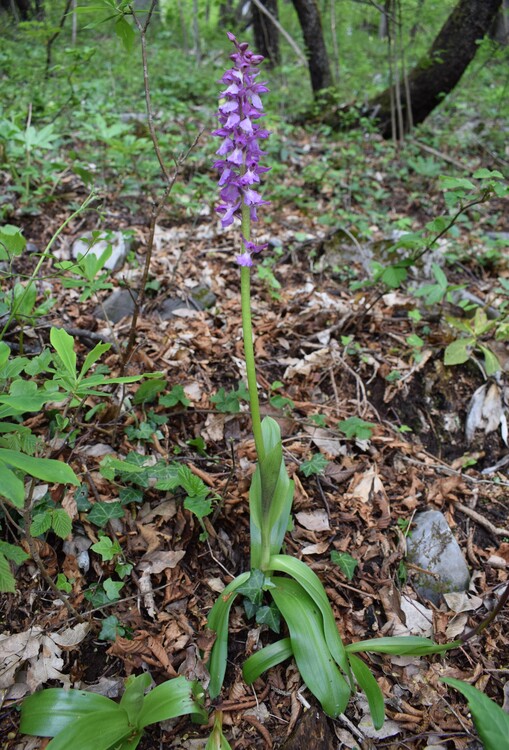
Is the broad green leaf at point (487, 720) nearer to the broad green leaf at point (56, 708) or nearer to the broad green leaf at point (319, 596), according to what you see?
the broad green leaf at point (319, 596)

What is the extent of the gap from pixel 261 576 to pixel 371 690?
596 mm

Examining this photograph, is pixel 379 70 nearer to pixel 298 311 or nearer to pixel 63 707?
pixel 298 311

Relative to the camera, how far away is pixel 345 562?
7.66ft

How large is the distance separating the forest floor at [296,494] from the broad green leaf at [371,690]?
0.42ft

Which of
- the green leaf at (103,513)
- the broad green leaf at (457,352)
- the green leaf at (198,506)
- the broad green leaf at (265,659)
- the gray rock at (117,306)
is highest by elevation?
the gray rock at (117,306)

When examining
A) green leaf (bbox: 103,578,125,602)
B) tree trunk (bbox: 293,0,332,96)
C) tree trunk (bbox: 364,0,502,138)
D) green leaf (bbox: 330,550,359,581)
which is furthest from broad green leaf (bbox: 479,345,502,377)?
tree trunk (bbox: 293,0,332,96)

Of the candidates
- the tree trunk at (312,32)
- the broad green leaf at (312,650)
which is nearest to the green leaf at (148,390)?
the broad green leaf at (312,650)

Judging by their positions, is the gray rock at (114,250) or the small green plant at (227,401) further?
the gray rock at (114,250)

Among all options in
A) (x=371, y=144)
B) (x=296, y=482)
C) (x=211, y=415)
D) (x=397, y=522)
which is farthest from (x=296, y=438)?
(x=371, y=144)

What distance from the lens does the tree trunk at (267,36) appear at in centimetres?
933

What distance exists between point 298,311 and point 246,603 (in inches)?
89.1

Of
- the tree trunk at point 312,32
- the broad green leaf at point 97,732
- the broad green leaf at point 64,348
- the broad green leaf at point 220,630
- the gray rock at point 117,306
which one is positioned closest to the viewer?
the broad green leaf at point 97,732

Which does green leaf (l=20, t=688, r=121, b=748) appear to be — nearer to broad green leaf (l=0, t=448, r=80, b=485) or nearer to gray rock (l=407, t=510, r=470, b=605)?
broad green leaf (l=0, t=448, r=80, b=485)

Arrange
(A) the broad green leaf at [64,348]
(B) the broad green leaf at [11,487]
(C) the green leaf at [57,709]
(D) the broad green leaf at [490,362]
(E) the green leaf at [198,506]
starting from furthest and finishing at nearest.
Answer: (D) the broad green leaf at [490,362] → (E) the green leaf at [198,506] → (A) the broad green leaf at [64,348] → (C) the green leaf at [57,709] → (B) the broad green leaf at [11,487]
